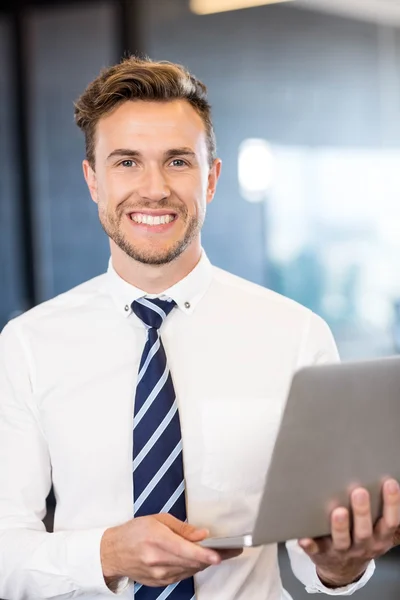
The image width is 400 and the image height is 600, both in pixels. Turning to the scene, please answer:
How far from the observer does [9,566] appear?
1.61 metres

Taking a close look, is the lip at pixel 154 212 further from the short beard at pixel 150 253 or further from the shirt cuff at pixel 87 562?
the shirt cuff at pixel 87 562

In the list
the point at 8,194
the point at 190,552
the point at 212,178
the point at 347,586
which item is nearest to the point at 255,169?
the point at 8,194

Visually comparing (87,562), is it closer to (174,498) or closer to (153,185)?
(174,498)

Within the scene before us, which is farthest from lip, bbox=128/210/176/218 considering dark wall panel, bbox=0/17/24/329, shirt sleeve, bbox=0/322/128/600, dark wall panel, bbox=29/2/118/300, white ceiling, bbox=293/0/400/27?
dark wall panel, bbox=0/17/24/329

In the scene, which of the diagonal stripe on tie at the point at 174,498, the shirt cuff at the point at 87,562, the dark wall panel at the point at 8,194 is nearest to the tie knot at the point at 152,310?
the diagonal stripe on tie at the point at 174,498

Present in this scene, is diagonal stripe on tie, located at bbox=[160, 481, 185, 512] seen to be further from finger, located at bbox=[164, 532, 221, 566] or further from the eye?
the eye

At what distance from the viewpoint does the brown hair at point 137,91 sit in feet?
5.79

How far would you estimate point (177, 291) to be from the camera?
70.2 inches

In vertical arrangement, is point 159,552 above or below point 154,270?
below

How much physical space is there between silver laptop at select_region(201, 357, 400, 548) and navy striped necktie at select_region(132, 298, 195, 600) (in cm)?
31

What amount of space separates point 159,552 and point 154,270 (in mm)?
599

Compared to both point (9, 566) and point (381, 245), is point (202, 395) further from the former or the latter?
point (381, 245)

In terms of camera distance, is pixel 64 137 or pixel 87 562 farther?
pixel 64 137

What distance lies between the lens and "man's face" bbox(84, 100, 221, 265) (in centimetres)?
173
